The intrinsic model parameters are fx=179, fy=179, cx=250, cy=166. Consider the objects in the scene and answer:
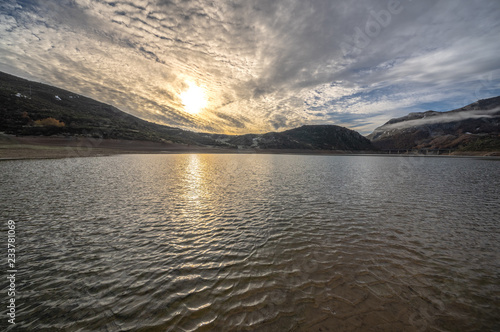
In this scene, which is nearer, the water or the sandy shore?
the water

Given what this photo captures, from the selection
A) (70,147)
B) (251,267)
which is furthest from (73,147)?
(251,267)

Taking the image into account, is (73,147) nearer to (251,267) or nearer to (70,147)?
(70,147)

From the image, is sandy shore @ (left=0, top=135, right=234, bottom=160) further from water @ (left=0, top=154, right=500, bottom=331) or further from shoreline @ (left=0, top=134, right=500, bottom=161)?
water @ (left=0, top=154, right=500, bottom=331)

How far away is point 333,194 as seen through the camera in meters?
18.2

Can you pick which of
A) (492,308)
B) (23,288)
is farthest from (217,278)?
(492,308)

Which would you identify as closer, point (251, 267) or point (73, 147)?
point (251, 267)

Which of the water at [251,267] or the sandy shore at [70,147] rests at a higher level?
the sandy shore at [70,147]

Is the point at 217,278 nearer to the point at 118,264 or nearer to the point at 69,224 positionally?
the point at 118,264

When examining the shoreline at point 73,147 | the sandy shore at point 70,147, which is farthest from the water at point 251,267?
the sandy shore at point 70,147

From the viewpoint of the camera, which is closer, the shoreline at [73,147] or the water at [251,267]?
the water at [251,267]

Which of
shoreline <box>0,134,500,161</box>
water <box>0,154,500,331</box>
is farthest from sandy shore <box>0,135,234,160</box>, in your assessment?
water <box>0,154,500,331</box>

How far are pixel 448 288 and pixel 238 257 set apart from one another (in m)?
7.09

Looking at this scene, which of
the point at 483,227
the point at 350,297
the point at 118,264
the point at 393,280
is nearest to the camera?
the point at 350,297

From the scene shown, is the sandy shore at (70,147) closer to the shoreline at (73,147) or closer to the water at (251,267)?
the shoreline at (73,147)
